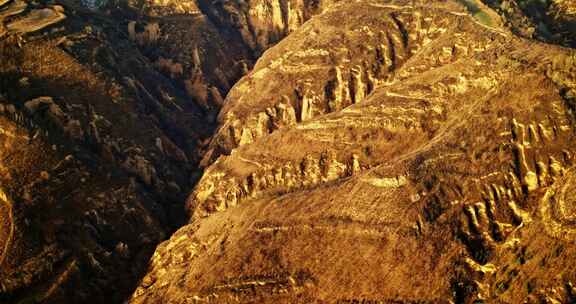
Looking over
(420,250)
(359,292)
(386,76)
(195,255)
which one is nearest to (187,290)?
(195,255)

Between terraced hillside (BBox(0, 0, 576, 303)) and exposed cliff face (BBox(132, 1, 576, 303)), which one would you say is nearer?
exposed cliff face (BBox(132, 1, 576, 303))

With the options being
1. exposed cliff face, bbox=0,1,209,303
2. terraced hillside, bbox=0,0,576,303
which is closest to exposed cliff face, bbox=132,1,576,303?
terraced hillside, bbox=0,0,576,303

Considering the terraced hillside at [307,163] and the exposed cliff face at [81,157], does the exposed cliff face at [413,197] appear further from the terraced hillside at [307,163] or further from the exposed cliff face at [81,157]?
the exposed cliff face at [81,157]

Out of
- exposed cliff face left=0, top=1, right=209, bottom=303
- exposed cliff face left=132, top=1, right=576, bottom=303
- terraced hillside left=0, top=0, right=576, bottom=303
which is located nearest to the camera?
exposed cliff face left=132, top=1, right=576, bottom=303

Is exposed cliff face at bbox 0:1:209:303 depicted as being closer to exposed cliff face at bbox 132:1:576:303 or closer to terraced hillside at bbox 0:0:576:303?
terraced hillside at bbox 0:0:576:303

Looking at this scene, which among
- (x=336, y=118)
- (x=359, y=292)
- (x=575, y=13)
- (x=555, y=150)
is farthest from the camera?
(x=575, y=13)

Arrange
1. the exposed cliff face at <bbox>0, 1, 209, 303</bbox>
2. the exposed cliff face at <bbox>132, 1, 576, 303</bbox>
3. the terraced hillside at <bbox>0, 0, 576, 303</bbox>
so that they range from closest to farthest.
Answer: the exposed cliff face at <bbox>132, 1, 576, 303</bbox> → the terraced hillside at <bbox>0, 0, 576, 303</bbox> → the exposed cliff face at <bbox>0, 1, 209, 303</bbox>

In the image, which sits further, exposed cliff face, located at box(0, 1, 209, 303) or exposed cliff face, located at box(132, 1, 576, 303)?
exposed cliff face, located at box(0, 1, 209, 303)

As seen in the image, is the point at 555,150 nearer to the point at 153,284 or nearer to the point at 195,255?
the point at 195,255
